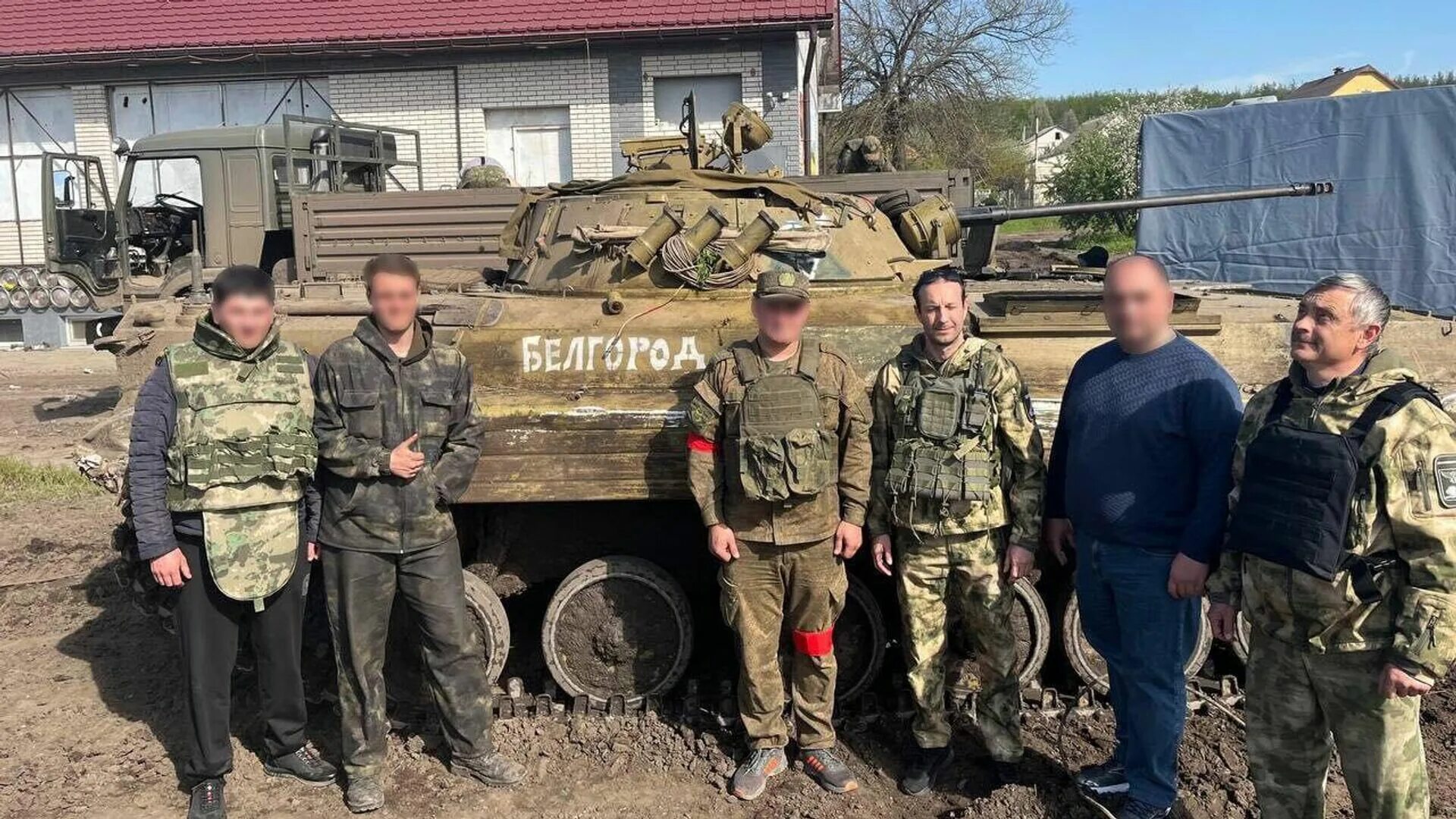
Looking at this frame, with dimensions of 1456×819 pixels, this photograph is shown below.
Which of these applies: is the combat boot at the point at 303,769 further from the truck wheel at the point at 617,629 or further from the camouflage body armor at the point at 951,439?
the camouflage body armor at the point at 951,439

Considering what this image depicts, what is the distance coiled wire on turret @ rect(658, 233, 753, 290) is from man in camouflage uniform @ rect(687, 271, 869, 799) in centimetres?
103

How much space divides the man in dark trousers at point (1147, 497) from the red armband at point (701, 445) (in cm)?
133

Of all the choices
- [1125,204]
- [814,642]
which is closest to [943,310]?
[814,642]

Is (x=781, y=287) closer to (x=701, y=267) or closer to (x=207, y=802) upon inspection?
(x=701, y=267)

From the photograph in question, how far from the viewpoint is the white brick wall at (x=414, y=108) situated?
→ 16.6 m

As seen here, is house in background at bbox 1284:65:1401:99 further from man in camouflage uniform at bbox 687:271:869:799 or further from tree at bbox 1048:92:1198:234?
man in camouflage uniform at bbox 687:271:869:799

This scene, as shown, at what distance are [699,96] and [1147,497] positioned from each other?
13.8 metres

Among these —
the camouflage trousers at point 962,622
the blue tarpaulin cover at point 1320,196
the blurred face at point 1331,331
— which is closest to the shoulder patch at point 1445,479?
the blurred face at point 1331,331

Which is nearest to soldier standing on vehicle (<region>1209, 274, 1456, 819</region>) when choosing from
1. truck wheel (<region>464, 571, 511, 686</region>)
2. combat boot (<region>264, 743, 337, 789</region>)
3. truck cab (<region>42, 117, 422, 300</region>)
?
truck wheel (<region>464, 571, 511, 686</region>)

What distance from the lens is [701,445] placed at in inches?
167

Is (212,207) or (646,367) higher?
(212,207)

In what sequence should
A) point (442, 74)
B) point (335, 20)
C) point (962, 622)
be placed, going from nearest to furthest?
1. point (962, 622)
2. point (442, 74)
3. point (335, 20)

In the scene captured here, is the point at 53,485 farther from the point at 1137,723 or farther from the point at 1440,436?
the point at 1440,436

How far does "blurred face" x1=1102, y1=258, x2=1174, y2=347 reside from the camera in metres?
3.64
